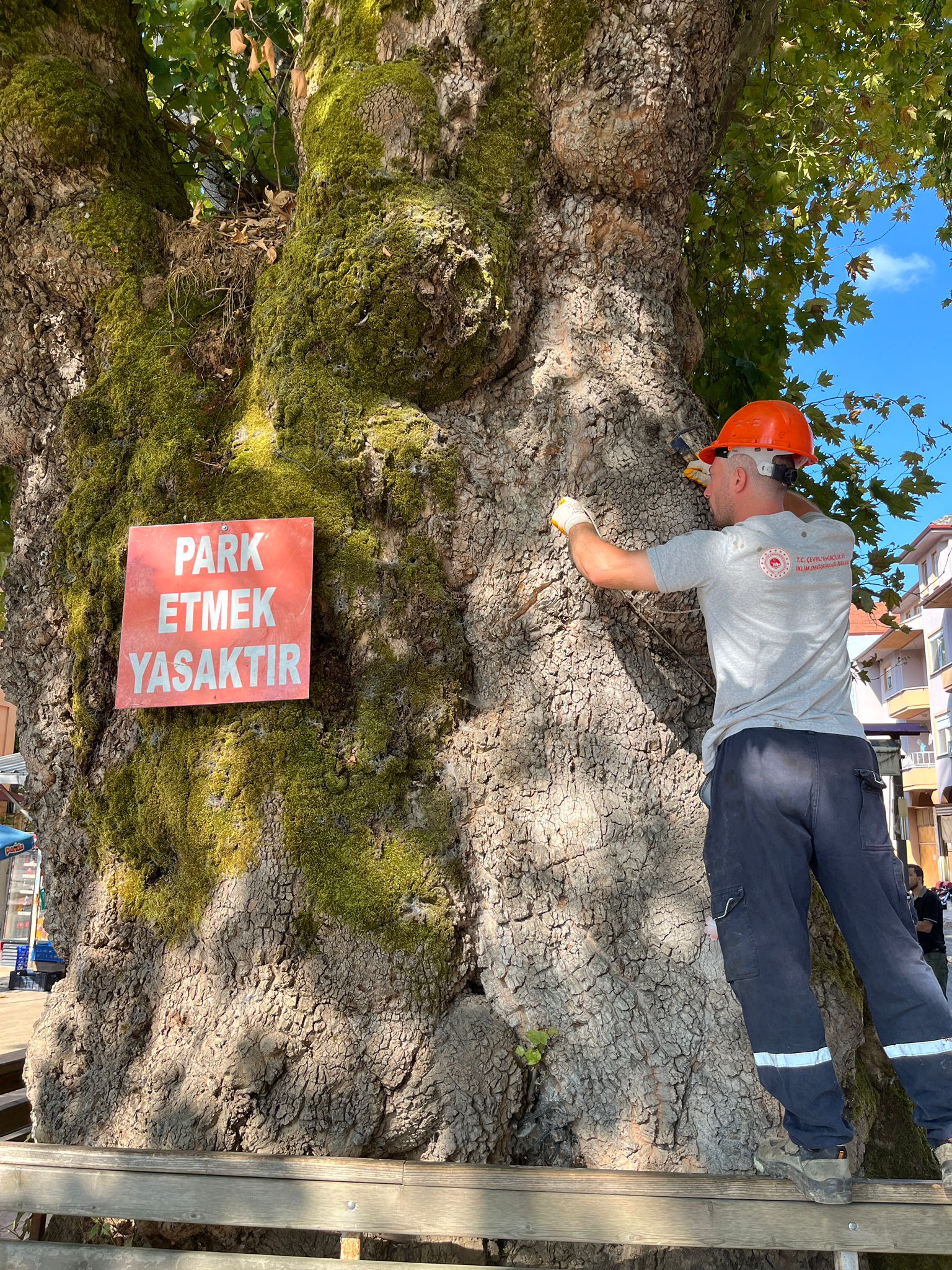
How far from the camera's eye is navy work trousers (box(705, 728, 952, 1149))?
7.84 feet

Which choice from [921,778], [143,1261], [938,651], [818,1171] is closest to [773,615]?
[818,1171]

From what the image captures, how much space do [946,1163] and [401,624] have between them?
2050 millimetres

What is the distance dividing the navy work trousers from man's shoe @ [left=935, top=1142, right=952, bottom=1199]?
0.8 inches

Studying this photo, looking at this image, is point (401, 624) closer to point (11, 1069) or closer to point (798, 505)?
point (798, 505)

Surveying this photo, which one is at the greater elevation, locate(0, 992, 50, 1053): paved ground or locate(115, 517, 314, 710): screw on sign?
locate(115, 517, 314, 710): screw on sign

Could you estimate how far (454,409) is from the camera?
3.44m

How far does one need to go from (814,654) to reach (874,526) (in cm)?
446

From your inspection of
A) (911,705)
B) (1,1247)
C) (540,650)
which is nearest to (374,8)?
(540,650)

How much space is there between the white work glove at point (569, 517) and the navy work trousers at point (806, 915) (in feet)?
2.67

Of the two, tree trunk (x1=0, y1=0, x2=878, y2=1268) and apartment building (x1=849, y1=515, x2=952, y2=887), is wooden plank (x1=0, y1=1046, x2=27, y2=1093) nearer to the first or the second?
tree trunk (x1=0, y1=0, x2=878, y2=1268)

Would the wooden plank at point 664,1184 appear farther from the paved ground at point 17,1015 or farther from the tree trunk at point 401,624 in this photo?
the paved ground at point 17,1015

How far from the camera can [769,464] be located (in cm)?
298

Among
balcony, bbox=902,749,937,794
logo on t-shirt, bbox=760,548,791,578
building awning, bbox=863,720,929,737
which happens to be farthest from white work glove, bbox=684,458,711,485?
balcony, bbox=902,749,937,794

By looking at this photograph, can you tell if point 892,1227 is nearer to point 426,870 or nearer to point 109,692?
point 426,870
